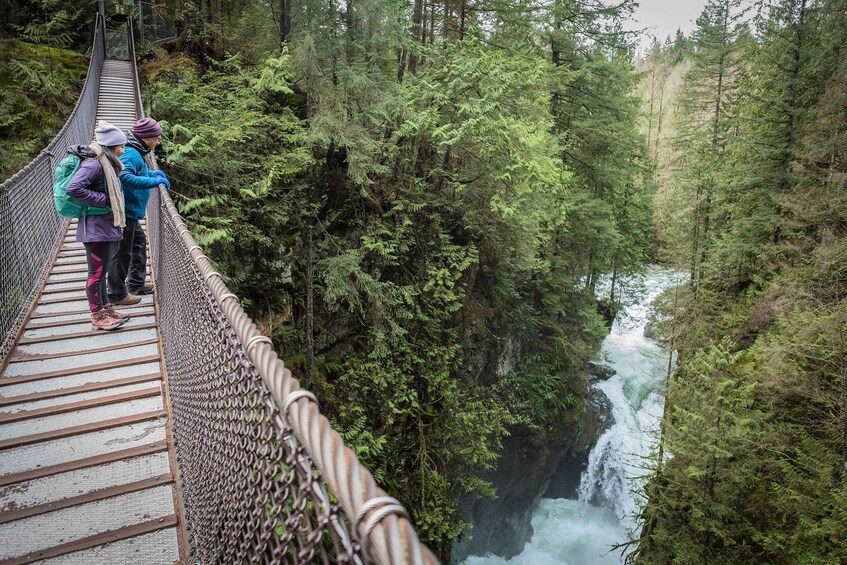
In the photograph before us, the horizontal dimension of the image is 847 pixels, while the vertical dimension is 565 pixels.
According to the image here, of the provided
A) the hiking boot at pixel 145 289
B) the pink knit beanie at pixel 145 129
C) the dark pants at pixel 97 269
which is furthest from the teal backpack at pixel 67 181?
the hiking boot at pixel 145 289

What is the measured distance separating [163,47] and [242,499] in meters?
14.7

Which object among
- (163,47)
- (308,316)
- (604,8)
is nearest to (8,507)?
(308,316)

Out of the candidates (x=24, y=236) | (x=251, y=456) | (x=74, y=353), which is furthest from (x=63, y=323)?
(x=251, y=456)

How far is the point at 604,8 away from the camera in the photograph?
12.9 metres

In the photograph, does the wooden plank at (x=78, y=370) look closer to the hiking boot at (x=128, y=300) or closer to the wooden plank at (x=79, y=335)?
the wooden plank at (x=79, y=335)

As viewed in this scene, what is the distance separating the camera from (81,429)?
9.27ft

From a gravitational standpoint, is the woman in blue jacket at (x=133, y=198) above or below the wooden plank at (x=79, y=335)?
above

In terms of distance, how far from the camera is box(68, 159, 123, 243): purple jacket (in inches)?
136

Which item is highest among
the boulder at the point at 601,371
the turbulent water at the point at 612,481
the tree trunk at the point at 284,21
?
the tree trunk at the point at 284,21

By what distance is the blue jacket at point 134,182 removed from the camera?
12.6 ft

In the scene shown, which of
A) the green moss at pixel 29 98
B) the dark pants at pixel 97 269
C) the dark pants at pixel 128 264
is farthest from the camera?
the green moss at pixel 29 98

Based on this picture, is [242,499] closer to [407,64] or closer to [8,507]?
[8,507]

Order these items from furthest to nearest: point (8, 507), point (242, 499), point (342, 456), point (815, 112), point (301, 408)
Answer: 1. point (815, 112)
2. point (8, 507)
3. point (242, 499)
4. point (301, 408)
5. point (342, 456)

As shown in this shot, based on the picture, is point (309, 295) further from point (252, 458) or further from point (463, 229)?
point (252, 458)
